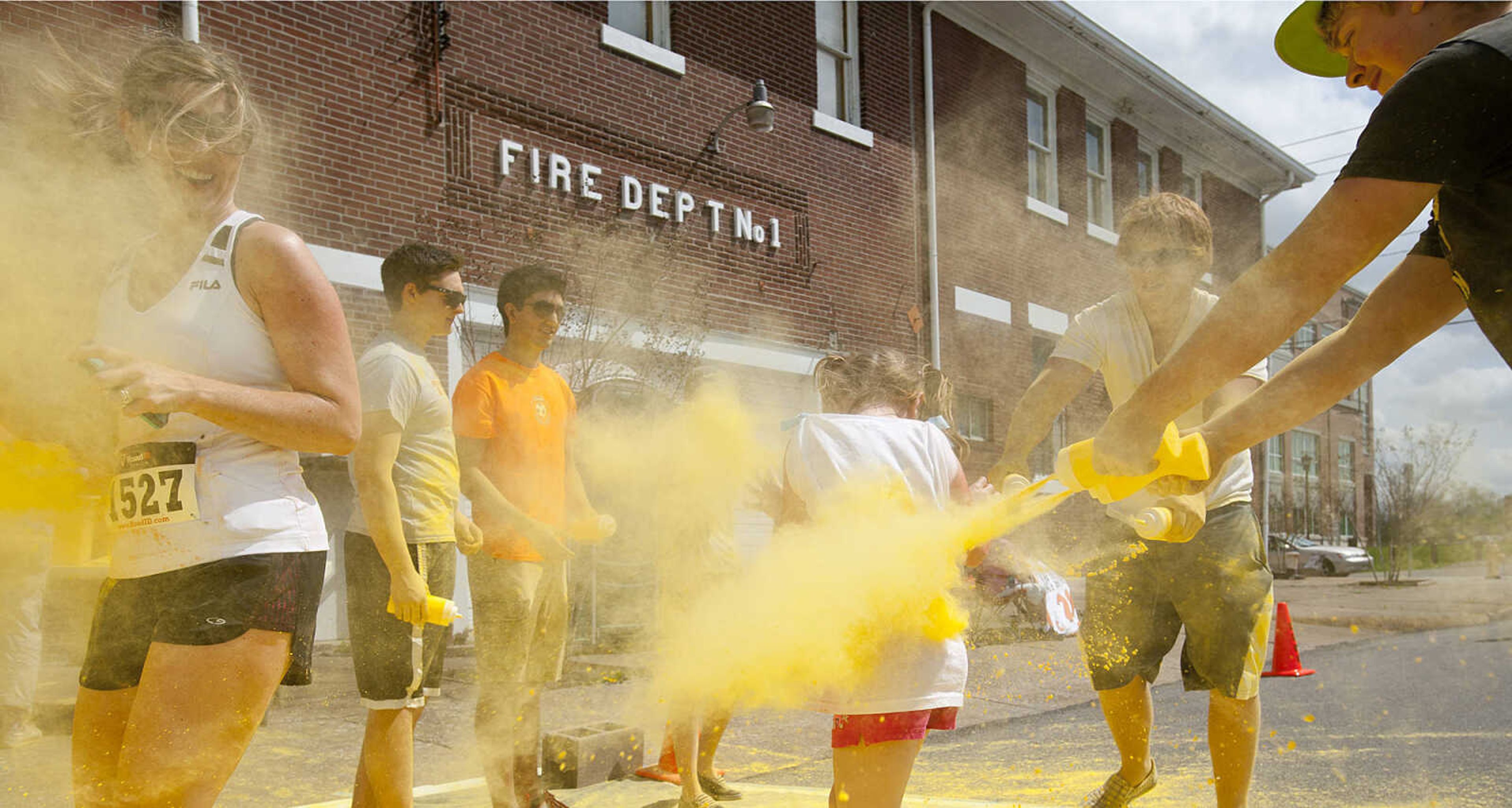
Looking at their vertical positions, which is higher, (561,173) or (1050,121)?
(1050,121)

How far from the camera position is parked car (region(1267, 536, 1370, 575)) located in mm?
17516

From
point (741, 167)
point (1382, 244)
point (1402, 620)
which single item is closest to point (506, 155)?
point (741, 167)

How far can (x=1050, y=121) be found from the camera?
10000 mm

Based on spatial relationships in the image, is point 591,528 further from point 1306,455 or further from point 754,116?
point 1306,455

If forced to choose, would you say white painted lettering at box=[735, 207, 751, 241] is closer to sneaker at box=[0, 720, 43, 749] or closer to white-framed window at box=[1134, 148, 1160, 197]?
white-framed window at box=[1134, 148, 1160, 197]

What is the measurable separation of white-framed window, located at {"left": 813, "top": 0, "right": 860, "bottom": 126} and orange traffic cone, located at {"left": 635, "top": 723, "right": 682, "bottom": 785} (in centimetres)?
703

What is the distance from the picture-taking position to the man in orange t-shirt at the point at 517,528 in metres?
3.17

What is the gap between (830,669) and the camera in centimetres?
229

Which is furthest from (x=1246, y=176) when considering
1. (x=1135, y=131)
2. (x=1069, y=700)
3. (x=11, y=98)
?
(x=11, y=98)

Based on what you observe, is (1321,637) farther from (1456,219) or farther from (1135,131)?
(1456,219)

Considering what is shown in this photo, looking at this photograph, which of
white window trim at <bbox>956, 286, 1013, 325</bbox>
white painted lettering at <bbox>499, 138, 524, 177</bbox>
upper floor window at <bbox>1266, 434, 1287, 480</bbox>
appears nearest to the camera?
white painted lettering at <bbox>499, 138, 524, 177</bbox>

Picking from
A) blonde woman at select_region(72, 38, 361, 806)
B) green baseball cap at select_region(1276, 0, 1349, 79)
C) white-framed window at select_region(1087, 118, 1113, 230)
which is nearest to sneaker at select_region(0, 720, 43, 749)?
blonde woman at select_region(72, 38, 361, 806)

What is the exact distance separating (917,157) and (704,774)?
7738mm

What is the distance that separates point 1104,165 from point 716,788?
8.17 m
